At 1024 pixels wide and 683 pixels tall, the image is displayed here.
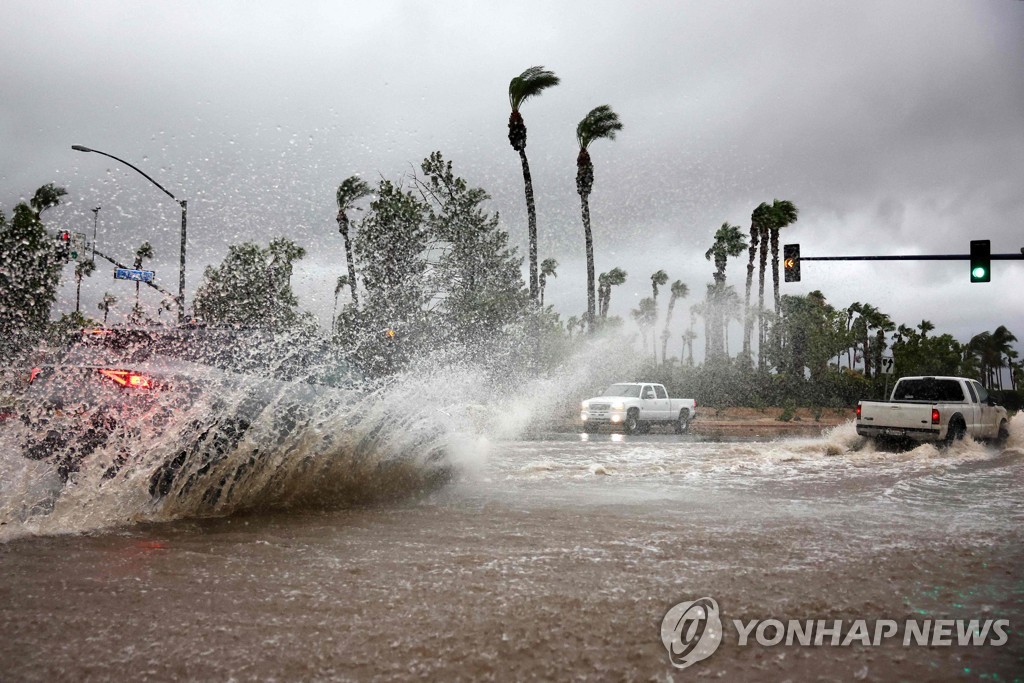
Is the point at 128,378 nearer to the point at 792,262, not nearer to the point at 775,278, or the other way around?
the point at 792,262

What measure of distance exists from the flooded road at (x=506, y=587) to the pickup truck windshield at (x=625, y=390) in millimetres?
15857

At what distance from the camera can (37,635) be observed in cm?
340

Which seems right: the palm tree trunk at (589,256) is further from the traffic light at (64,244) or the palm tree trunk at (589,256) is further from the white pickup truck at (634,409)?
the traffic light at (64,244)

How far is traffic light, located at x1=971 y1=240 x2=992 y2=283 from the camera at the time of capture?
70.5 feet

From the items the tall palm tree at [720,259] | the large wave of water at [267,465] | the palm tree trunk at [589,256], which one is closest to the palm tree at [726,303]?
the tall palm tree at [720,259]

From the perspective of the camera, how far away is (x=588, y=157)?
35.3m

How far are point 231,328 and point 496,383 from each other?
22620 millimetres

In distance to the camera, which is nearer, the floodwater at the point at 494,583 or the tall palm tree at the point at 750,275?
the floodwater at the point at 494,583

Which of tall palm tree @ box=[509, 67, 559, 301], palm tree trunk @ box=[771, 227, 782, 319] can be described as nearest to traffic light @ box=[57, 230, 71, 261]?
tall palm tree @ box=[509, 67, 559, 301]

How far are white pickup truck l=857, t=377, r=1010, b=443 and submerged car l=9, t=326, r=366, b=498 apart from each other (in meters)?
11.9

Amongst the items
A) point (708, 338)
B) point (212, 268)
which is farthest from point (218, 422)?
point (708, 338)

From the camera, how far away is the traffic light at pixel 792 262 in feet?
76.3

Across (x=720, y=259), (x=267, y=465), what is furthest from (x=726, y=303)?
(x=267, y=465)

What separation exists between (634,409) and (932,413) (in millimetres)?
9832
